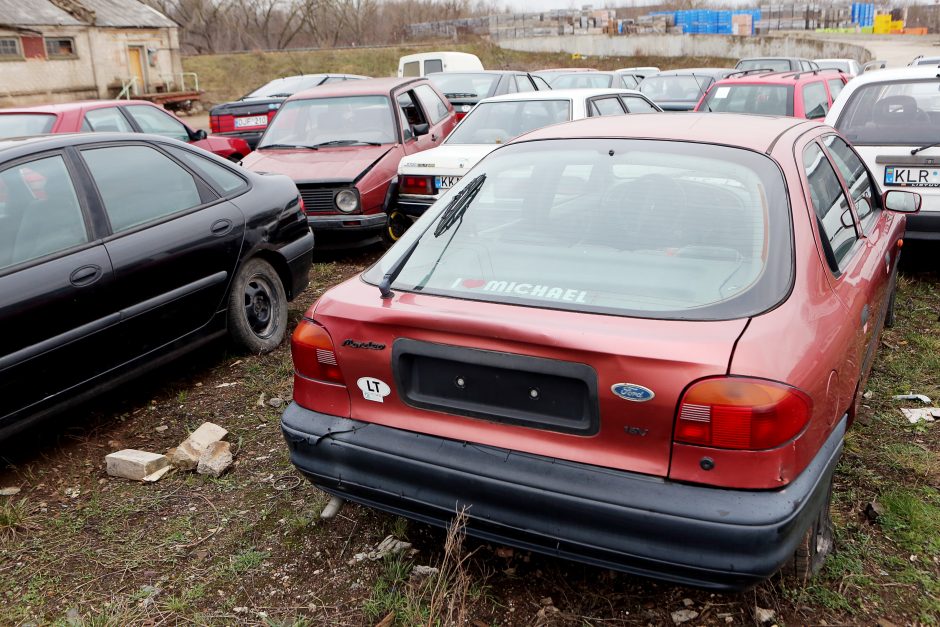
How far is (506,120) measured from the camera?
8047 millimetres

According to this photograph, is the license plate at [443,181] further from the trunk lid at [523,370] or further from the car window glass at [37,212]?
the trunk lid at [523,370]

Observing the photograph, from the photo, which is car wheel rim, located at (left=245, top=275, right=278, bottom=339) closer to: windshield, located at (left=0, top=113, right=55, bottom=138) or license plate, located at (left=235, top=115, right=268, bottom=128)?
windshield, located at (left=0, top=113, right=55, bottom=138)

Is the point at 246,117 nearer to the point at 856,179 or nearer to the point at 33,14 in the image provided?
the point at 856,179

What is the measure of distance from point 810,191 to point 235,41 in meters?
60.9

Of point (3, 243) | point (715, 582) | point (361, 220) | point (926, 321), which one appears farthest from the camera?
point (361, 220)

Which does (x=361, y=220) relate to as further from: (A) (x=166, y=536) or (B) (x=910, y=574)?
(B) (x=910, y=574)

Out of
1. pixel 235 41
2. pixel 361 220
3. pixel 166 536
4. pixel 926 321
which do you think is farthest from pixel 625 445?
pixel 235 41

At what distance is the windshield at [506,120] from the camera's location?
25.8 ft

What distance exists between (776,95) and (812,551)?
8870 millimetres

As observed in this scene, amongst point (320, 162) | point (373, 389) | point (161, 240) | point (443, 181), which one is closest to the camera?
point (373, 389)

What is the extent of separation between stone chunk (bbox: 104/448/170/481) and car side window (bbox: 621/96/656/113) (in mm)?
6751

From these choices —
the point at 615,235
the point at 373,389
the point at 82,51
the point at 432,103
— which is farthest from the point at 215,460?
the point at 82,51

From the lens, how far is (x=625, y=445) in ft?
7.41

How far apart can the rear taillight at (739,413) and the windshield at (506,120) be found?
5.95m
